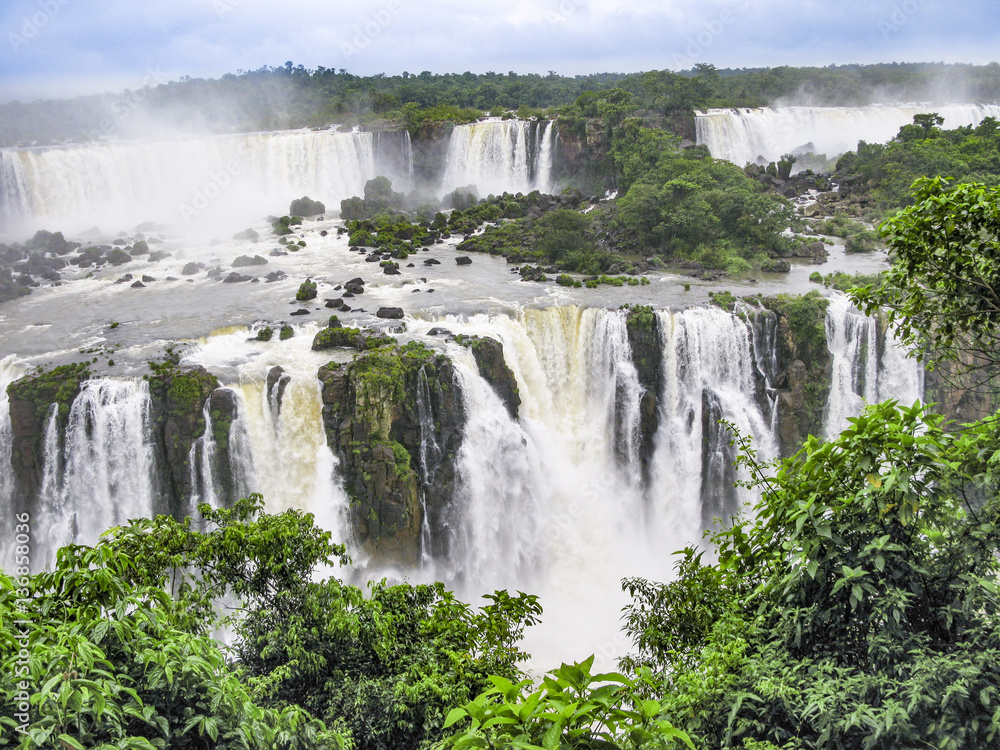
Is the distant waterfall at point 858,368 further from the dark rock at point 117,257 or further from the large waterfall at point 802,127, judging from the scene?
the large waterfall at point 802,127

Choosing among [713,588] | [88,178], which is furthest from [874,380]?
[88,178]

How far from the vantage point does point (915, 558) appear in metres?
5.00

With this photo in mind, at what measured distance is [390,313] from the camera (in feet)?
65.2

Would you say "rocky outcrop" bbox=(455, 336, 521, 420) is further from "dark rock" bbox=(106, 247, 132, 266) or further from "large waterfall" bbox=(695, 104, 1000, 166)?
"large waterfall" bbox=(695, 104, 1000, 166)

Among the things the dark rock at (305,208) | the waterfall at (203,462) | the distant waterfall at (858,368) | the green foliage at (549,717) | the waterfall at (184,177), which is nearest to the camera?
the green foliage at (549,717)

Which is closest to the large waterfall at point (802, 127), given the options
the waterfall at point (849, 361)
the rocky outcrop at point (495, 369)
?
the waterfall at point (849, 361)

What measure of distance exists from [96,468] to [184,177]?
92.9 ft

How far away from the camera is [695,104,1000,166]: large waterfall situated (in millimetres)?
42781

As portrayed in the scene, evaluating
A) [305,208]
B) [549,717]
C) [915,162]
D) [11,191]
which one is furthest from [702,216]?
[11,191]

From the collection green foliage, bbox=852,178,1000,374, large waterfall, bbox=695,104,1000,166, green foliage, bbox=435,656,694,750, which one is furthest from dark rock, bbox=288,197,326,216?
green foliage, bbox=435,656,694,750

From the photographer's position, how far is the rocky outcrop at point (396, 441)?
626 inches

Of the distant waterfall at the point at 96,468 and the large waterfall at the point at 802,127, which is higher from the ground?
the large waterfall at the point at 802,127

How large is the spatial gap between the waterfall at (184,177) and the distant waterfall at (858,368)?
27.1m

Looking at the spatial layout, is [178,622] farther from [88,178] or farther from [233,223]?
[88,178]
